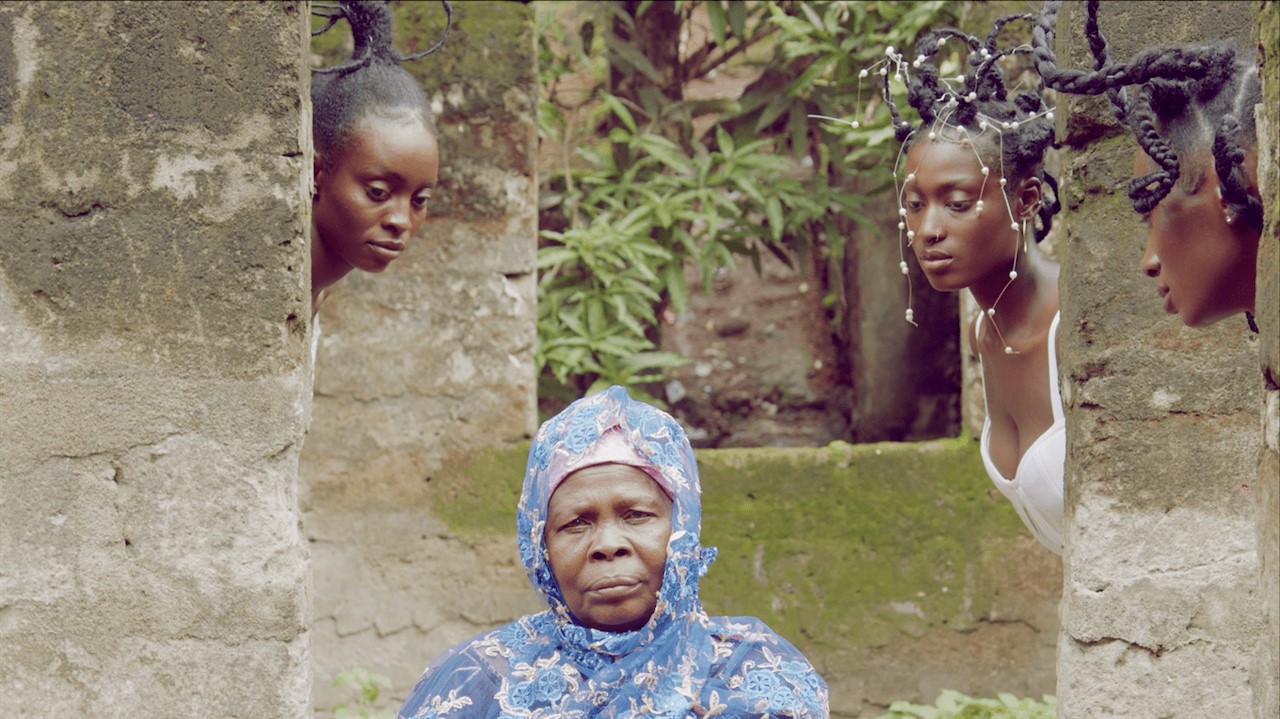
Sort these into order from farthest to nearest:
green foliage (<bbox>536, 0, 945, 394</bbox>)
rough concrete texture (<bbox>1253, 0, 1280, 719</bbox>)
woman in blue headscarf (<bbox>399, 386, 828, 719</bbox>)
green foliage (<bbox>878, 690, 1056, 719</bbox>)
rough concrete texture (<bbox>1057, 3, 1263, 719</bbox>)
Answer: green foliage (<bbox>536, 0, 945, 394</bbox>)
green foliage (<bbox>878, 690, 1056, 719</bbox>)
rough concrete texture (<bbox>1057, 3, 1263, 719</bbox>)
woman in blue headscarf (<bbox>399, 386, 828, 719</bbox>)
rough concrete texture (<bbox>1253, 0, 1280, 719</bbox>)

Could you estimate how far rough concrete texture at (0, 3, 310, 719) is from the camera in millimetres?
3076

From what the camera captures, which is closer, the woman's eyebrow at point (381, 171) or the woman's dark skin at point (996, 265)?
the woman's dark skin at point (996, 265)

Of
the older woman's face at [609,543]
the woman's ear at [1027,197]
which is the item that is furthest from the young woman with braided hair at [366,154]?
the woman's ear at [1027,197]

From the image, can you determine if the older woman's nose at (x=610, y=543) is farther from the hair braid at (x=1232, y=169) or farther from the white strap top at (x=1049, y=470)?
the white strap top at (x=1049, y=470)

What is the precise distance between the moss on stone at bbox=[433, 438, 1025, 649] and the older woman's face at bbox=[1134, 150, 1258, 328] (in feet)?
9.18

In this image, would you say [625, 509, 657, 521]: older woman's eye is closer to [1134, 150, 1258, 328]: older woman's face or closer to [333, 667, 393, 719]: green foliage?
[1134, 150, 1258, 328]: older woman's face

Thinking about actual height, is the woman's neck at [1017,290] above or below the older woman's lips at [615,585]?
above

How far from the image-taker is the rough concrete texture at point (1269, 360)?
6.44 ft

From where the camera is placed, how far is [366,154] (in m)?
3.78

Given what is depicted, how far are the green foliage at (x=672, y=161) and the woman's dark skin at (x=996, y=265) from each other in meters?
1.78

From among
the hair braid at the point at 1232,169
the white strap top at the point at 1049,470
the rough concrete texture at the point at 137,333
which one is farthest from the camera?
the white strap top at the point at 1049,470

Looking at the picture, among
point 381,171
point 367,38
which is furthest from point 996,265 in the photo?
point 367,38

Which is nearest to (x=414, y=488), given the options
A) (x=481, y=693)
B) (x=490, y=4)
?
(x=490, y=4)

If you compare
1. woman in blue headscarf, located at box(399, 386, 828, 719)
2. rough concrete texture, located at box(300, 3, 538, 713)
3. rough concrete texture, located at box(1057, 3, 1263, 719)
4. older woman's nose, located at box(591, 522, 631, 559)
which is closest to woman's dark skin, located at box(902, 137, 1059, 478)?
rough concrete texture, located at box(1057, 3, 1263, 719)
